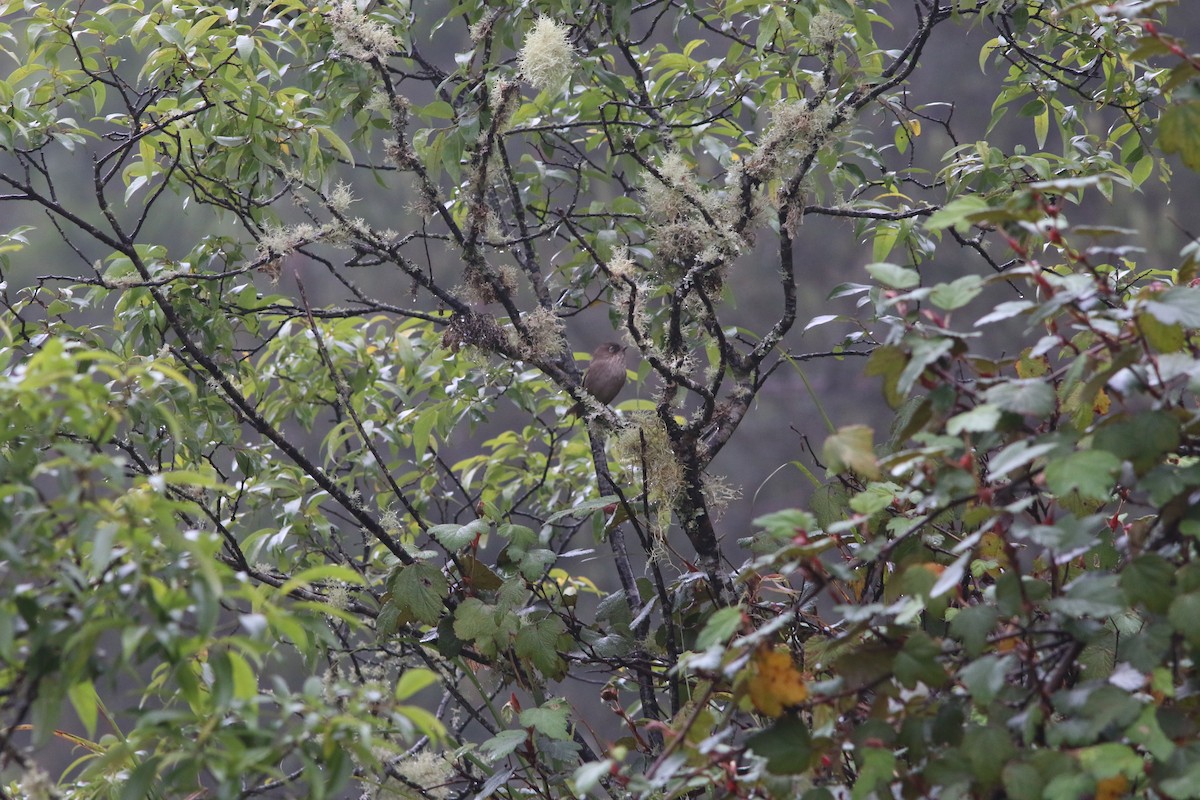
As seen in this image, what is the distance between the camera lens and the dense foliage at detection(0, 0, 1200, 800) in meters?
0.52

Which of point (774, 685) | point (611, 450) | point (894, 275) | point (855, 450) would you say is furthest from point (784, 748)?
point (611, 450)

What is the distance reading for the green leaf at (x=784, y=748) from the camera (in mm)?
578

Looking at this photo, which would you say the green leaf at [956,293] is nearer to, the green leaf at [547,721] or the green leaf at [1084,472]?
the green leaf at [1084,472]

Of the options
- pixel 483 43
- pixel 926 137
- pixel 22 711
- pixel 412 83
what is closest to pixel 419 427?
pixel 483 43

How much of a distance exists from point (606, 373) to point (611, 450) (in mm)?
165

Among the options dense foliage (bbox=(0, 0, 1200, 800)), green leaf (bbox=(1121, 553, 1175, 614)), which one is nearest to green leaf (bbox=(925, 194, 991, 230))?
dense foliage (bbox=(0, 0, 1200, 800))

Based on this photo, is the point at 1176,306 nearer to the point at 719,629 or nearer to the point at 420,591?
the point at 719,629

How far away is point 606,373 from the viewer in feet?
3.35

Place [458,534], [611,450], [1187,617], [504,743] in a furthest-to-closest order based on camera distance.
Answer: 1. [611,450]
2. [458,534]
3. [504,743]
4. [1187,617]

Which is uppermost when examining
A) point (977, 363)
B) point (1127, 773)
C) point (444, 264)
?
point (444, 264)

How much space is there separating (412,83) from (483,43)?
153 cm

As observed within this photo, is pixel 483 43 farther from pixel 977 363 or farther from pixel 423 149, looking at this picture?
pixel 977 363

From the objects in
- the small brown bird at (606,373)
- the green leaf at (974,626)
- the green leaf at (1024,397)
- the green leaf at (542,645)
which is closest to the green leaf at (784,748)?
the green leaf at (974,626)

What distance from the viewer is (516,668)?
0.95 m
